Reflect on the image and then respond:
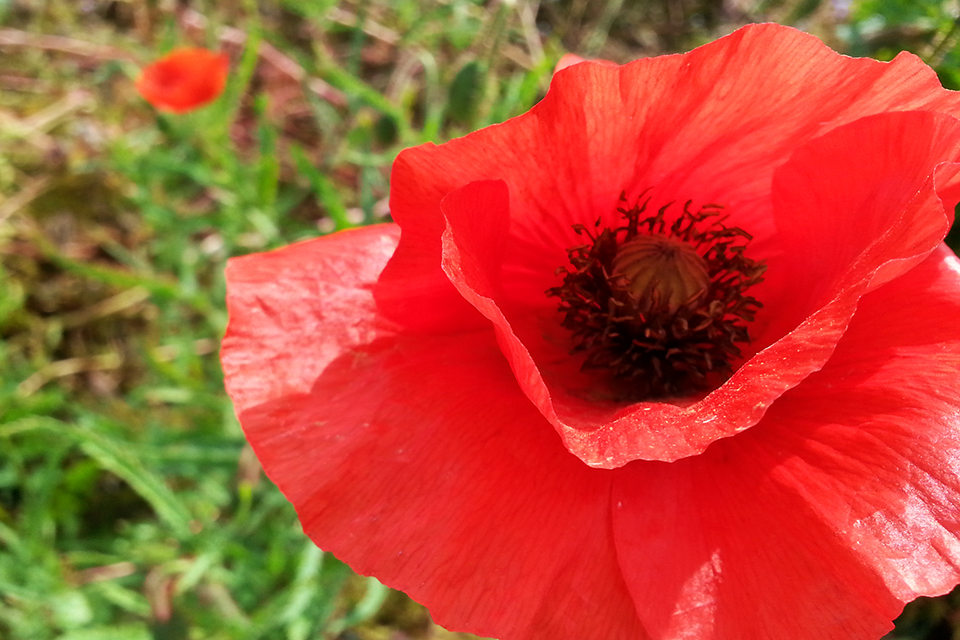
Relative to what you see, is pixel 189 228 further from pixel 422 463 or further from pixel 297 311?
pixel 422 463

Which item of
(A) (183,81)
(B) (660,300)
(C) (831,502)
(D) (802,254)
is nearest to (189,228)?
(A) (183,81)

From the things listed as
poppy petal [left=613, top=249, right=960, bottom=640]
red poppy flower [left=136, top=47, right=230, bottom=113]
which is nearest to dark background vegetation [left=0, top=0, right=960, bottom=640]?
red poppy flower [left=136, top=47, right=230, bottom=113]

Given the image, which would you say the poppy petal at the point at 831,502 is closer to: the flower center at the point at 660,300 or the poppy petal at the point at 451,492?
the poppy petal at the point at 451,492

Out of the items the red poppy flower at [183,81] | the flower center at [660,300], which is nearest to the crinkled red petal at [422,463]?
the flower center at [660,300]

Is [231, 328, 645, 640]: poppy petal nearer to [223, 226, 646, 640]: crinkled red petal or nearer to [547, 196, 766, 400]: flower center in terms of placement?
[223, 226, 646, 640]: crinkled red petal

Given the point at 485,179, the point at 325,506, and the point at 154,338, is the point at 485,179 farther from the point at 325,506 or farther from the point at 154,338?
the point at 154,338
